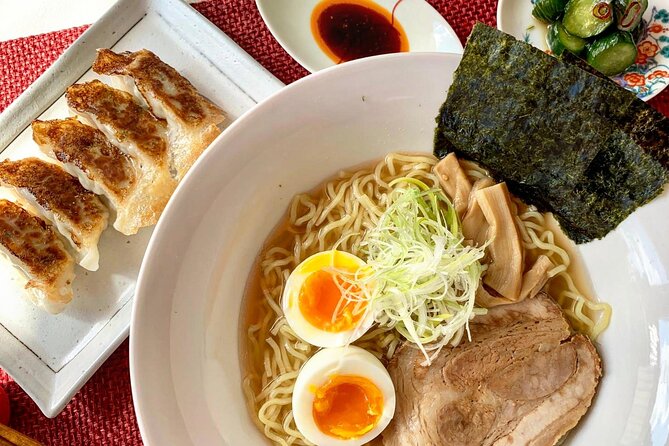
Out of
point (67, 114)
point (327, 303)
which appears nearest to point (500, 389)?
point (327, 303)

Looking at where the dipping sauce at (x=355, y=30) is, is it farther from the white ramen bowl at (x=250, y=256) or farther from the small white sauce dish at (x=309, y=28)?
the white ramen bowl at (x=250, y=256)

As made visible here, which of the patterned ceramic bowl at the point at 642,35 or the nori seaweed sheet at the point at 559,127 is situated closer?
the nori seaweed sheet at the point at 559,127

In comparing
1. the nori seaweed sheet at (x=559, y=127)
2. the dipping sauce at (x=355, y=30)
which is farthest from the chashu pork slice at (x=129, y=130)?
the nori seaweed sheet at (x=559, y=127)

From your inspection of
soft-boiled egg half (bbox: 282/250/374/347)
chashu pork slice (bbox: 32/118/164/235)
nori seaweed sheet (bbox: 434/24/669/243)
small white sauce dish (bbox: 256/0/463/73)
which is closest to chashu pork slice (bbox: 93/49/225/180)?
chashu pork slice (bbox: 32/118/164/235)

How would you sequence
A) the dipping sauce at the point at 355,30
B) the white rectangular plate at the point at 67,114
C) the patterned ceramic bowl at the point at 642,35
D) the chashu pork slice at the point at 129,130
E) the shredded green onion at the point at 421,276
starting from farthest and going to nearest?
the dipping sauce at the point at 355,30, the patterned ceramic bowl at the point at 642,35, the chashu pork slice at the point at 129,130, the white rectangular plate at the point at 67,114, the shredded green onion at the point at 421,276

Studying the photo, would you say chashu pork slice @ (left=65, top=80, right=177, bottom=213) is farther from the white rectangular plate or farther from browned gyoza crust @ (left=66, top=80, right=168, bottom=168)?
the white rectangular plate

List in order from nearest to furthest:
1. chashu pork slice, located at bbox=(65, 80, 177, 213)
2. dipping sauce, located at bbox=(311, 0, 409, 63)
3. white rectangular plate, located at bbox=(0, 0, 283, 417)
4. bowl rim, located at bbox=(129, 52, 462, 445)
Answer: bowl rim, located at bbox=(129, 52, 462, 445) → white rectangular plate, located at bbox=(0, 0, 283, 417) → chashu pork slice, located at bbox=(65, 80, 177, 213) → dipping sauce, located at bbox=(311, 0, 409, 63)

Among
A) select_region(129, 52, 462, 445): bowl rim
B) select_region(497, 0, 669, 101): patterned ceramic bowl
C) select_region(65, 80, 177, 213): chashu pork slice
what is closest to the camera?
select_region(129, 52, 462, 445): bowl rim
